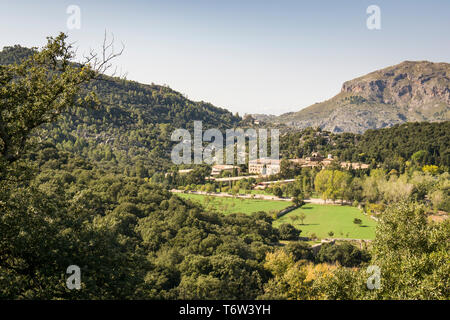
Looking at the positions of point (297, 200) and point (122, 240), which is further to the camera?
point (297, 200)

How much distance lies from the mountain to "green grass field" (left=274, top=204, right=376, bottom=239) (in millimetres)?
35281

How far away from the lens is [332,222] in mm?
47531

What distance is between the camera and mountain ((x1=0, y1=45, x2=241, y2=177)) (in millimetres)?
81875

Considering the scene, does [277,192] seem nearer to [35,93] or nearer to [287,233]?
[287,233]

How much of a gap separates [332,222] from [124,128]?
81.2m

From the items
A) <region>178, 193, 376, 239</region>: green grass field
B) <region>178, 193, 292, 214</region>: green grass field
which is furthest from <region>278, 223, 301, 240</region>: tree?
<region>178, 193, 292, 214</region>: green grass field

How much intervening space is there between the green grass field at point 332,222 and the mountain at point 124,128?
3528 cm

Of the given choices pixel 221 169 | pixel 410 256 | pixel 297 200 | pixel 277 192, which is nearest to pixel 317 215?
pixel 297 200

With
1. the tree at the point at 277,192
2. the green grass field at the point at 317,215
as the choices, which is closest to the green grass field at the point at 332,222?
the green grass field at the point at 317,215

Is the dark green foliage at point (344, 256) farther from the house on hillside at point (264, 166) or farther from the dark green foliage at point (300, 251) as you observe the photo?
the house on hillside at point (264, 166)

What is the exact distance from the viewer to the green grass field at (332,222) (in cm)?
4222

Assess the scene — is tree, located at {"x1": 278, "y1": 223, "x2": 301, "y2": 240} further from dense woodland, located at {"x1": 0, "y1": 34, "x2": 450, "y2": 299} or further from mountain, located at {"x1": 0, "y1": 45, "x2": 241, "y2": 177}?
mountain, located at {"x1": 0, "y1": 45, "x2": 241, "y2": 177}

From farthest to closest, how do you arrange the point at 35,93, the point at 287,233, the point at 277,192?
the point at 277,192, the point at 287,233, the point at 35,93

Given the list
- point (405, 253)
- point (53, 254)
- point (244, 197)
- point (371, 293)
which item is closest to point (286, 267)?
point (405, 253)
